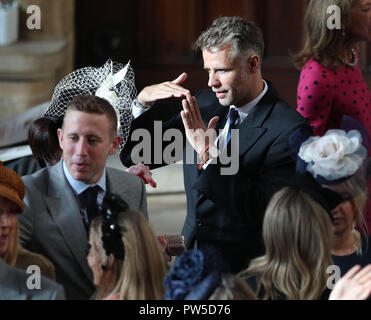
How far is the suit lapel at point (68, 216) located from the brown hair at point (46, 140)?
29 cm

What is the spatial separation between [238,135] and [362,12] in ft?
1.84

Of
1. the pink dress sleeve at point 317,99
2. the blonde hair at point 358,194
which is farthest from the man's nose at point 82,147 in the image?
the pink dress sleeve at point 317,99

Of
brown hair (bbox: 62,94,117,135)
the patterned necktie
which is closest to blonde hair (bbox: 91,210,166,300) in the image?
the patterned necktie

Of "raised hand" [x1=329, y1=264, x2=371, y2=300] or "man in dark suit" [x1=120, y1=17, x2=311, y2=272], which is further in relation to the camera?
"man in dark suit" [x1=120, y1=17, x2=311, y2=272]

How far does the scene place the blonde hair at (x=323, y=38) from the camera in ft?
8.31

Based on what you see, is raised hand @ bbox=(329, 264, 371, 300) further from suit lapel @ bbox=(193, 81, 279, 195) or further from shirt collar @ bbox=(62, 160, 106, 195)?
shirt collar @ bbox=(62, 160, 106, 195)

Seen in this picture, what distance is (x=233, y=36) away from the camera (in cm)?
216

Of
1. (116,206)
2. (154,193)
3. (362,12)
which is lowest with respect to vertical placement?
(154,193)

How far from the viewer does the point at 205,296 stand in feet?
5.97

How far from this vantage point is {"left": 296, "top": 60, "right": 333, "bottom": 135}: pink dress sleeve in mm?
2496

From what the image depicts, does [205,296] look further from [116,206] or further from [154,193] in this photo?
[154,193]

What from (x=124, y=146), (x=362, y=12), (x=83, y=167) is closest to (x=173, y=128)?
(x=124, y=146)

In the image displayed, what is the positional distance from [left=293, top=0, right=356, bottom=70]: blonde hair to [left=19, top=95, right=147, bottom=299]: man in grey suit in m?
0.78

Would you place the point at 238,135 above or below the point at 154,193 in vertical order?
above
